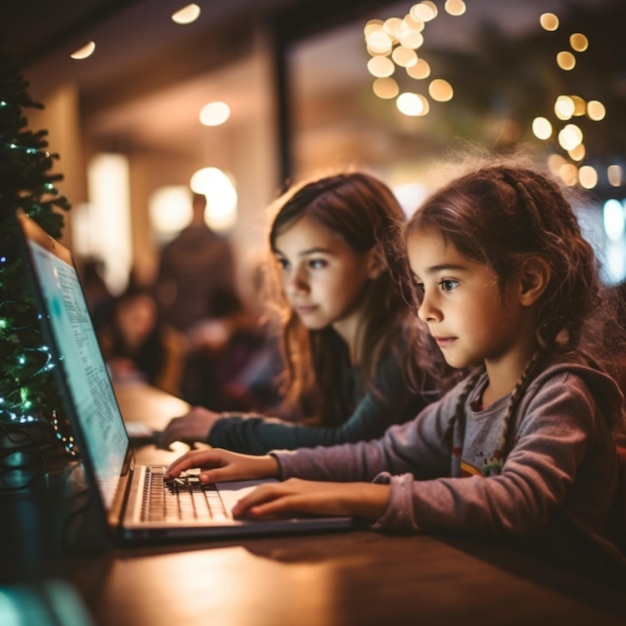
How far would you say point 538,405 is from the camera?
3.28 feet

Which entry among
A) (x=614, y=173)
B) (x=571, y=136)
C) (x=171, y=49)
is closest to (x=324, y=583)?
(x=571, y=136)

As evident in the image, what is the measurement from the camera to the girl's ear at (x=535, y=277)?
3.58 ft

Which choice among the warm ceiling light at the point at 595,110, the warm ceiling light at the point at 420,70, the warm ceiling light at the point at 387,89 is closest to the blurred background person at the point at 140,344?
the warm ceiling light at the point at 387,89

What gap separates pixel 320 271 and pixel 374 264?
0.39 ft

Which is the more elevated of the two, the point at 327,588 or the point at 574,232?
the point at 574,232

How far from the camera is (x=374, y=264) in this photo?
5.35ft

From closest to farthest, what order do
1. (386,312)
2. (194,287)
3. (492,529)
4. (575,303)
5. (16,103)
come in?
(492,529) → (575,303) → (16,103) → (386,312) → (194,287)

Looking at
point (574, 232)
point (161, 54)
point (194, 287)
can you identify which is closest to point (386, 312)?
point (574, 232)

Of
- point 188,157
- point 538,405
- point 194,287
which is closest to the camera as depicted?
point 538,405

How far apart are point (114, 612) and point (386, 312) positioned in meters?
1.05

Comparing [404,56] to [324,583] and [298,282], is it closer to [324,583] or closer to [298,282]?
[298,282]

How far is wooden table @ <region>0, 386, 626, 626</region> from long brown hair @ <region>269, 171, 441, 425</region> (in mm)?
643

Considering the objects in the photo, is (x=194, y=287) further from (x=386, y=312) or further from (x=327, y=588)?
(x=327, y=588)

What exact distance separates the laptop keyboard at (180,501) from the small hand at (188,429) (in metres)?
0.35
